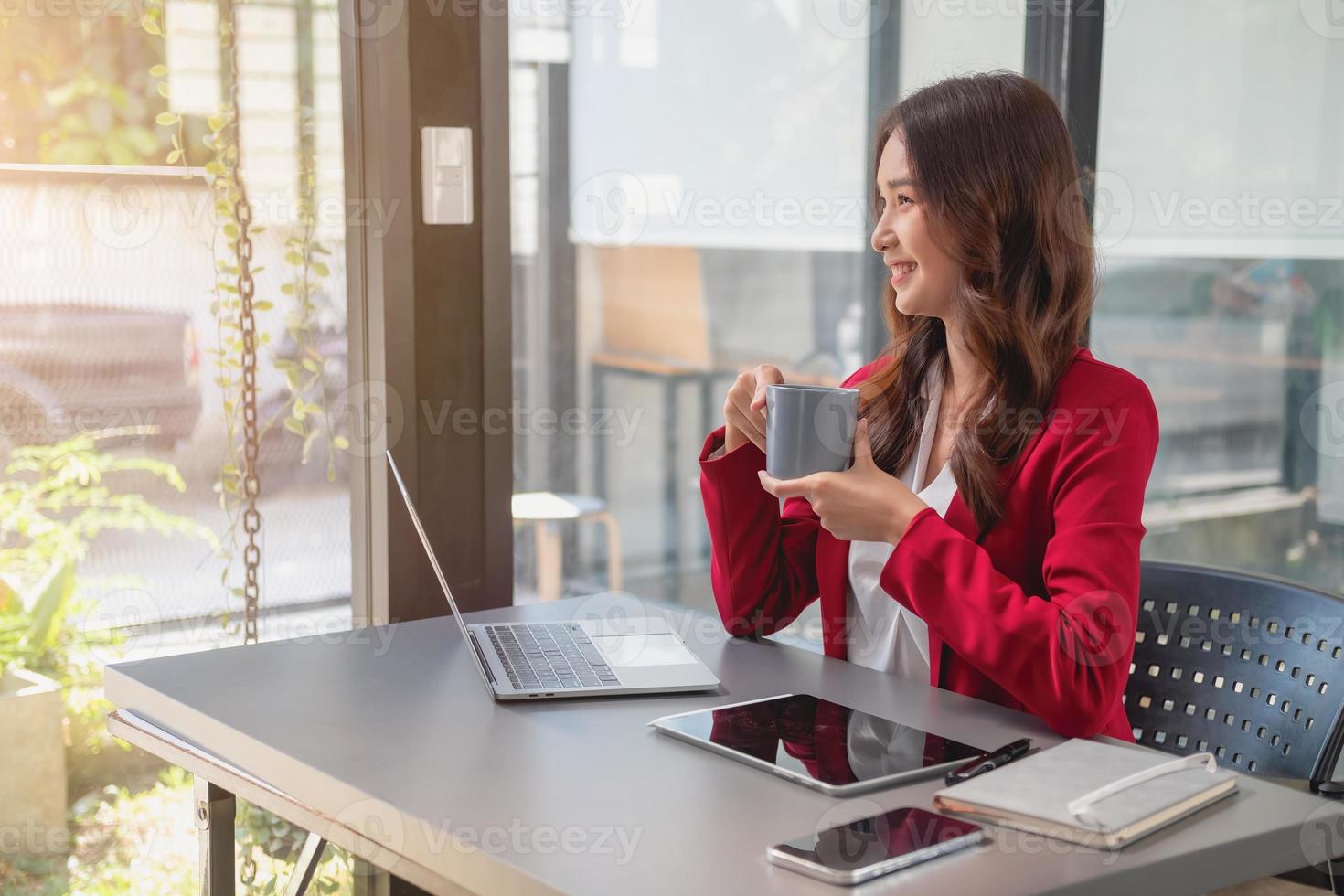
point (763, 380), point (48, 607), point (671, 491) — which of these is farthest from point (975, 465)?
point (671, 491)

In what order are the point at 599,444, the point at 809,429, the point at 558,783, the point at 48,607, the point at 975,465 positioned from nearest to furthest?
the point at 558,783 → the point at 809,429 → the point at 975,465 → the point at 48,607 → the point at 599,444

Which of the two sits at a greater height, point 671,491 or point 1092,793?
point 1092,793

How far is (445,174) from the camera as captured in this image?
1.95 meters

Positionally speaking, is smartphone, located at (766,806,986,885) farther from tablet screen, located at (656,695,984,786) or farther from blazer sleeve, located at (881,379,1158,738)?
blazer sleeve, located at (881,379,1158,738)

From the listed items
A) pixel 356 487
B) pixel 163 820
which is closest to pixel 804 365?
pixel 356 487

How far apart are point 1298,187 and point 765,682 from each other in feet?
5.17

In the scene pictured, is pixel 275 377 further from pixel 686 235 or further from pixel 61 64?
pixel 686 235

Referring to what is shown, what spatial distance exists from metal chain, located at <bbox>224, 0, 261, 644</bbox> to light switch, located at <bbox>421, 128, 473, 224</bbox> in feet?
0.81

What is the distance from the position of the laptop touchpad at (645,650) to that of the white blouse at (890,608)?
273 mm

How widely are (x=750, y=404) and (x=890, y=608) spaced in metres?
0.30

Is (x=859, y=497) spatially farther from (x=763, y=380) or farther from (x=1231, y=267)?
(x=1231, y=267)

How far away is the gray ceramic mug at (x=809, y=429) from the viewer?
1354mm

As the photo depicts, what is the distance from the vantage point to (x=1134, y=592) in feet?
4.55

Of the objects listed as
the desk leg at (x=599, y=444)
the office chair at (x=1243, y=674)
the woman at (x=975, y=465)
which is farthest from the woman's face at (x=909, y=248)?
the desk leg at (x=599, y=444)
